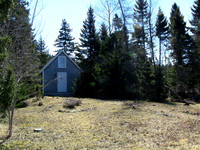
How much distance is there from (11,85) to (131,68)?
13.0 meters

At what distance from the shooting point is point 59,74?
18.9 m

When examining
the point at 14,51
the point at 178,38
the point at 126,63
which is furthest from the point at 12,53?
the point at 178,38

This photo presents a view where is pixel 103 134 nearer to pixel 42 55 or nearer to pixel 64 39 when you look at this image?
pixel 42 55

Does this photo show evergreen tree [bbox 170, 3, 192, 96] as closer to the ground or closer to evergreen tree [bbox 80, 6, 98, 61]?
evergreen tree [bbox 80, 6, 98, 61]

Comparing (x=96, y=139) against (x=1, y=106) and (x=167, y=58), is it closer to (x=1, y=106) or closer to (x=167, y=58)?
(x=1, y=106)

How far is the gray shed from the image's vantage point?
18.2 m

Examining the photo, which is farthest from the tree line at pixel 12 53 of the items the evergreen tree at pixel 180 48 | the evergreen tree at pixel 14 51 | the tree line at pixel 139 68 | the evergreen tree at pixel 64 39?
the evergreen tree at pixel 64 39

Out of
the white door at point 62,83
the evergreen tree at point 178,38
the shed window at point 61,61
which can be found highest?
the evergreen tree at point 178,38

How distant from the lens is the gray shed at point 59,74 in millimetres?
18236

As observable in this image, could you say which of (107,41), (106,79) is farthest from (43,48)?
(106,79)

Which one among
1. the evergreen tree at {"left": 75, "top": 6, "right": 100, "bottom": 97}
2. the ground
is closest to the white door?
the evergreen tree at {"left": 75, "top": 6, "right": 100, "bottom": 97}

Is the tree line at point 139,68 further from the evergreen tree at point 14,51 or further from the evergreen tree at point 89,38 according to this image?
the evergreen tree at point 14,51

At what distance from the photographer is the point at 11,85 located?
4559 mm

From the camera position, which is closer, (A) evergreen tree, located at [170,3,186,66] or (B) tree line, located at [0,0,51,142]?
(B) tree line, located at [0,0,51,142]
